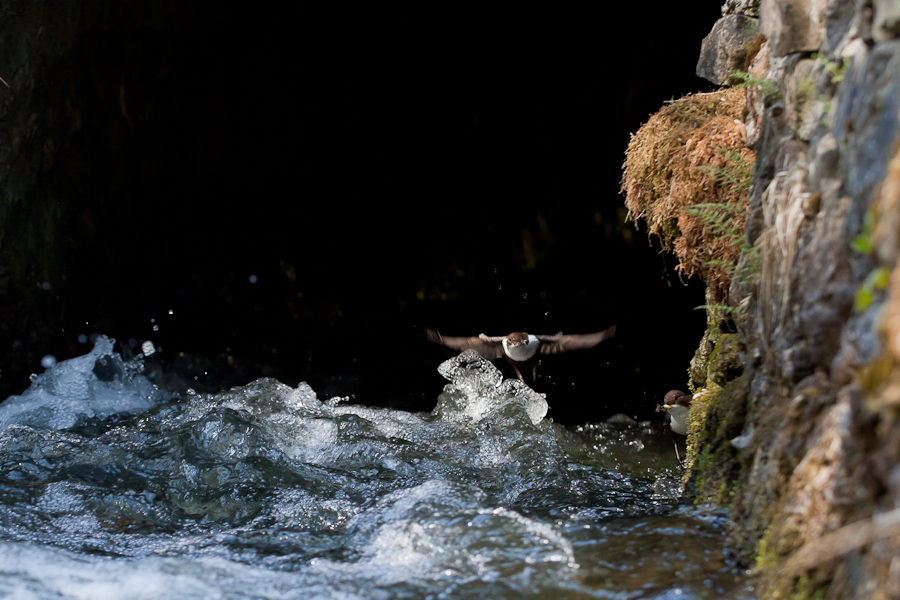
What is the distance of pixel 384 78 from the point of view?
7.65 metres

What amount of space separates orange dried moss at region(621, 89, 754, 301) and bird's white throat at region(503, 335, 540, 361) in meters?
1.33

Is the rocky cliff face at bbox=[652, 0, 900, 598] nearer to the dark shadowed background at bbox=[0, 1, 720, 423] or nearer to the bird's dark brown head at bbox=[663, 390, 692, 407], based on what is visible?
the bird's dark brown head at bbox=[663, 390, 692, 407]

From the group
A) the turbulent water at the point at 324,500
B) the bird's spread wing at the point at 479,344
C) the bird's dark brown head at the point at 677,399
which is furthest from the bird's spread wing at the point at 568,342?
the turbulent water at the point at 324,500

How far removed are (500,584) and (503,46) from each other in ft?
20.7

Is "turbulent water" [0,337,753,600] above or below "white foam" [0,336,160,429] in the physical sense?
below

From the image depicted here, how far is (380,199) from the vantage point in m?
7.98

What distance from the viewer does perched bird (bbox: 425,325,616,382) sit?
5.34 m

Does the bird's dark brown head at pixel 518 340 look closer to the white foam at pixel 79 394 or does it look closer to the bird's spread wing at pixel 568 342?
the bird's spread wing at pixel 568 342

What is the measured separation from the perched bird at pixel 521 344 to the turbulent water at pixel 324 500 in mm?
685

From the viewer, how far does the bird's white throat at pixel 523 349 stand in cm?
544

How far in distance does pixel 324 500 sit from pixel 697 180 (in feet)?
9.04

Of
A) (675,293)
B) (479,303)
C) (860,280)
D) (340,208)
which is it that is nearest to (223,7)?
(340,208)

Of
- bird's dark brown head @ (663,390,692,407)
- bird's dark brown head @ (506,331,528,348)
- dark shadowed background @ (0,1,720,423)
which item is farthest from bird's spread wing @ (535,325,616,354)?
dark shadowed background @ (0,1,720,423)

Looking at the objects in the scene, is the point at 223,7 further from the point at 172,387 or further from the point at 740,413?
the point at 740,413
